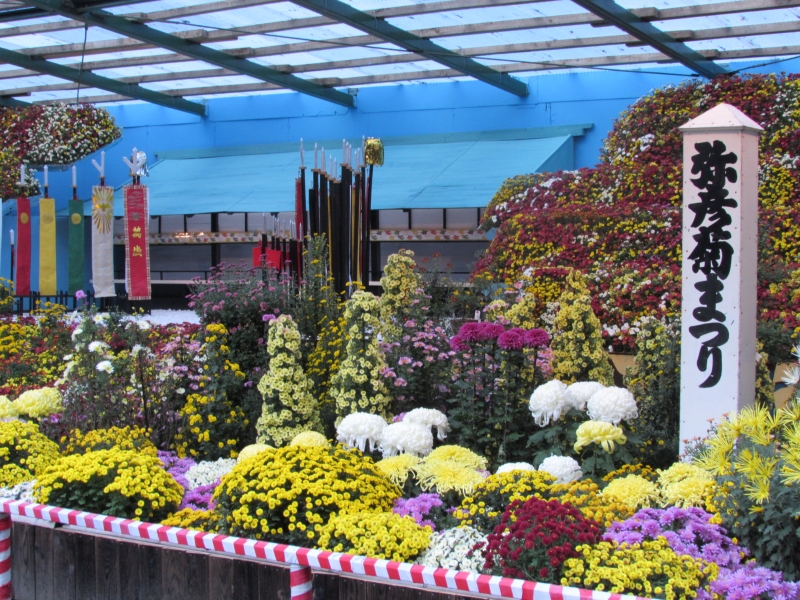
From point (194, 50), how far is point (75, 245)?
4.69 metres

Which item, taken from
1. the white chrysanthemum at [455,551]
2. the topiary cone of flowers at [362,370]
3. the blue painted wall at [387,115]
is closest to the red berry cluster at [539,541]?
the white chrysanthemum at [455,551]

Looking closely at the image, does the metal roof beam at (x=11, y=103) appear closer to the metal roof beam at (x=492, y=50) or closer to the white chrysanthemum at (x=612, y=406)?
the metal roof beam at (x=492, y=50)

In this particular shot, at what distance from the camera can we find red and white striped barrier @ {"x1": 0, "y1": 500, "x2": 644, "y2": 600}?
9.78 feet

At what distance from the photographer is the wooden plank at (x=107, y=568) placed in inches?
166

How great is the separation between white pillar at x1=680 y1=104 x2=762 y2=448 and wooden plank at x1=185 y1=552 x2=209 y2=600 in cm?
262

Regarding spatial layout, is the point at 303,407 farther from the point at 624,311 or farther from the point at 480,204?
the point at 480,204

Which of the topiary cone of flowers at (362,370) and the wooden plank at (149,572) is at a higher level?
the topiary cone of flowers at (362,370)

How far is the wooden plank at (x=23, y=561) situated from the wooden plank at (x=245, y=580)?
1308mm

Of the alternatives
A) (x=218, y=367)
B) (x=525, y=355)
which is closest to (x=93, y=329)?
(x=218, y=367)

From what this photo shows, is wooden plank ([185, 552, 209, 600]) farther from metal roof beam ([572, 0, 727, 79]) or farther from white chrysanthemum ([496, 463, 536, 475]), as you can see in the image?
metal roof beam ([572, 0, 727, 79])

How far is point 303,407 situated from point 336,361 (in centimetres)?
77

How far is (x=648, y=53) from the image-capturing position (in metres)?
15.7

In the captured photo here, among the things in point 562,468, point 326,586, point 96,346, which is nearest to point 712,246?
point 562,468

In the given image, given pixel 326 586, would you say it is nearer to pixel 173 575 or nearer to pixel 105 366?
pixel 173 575
